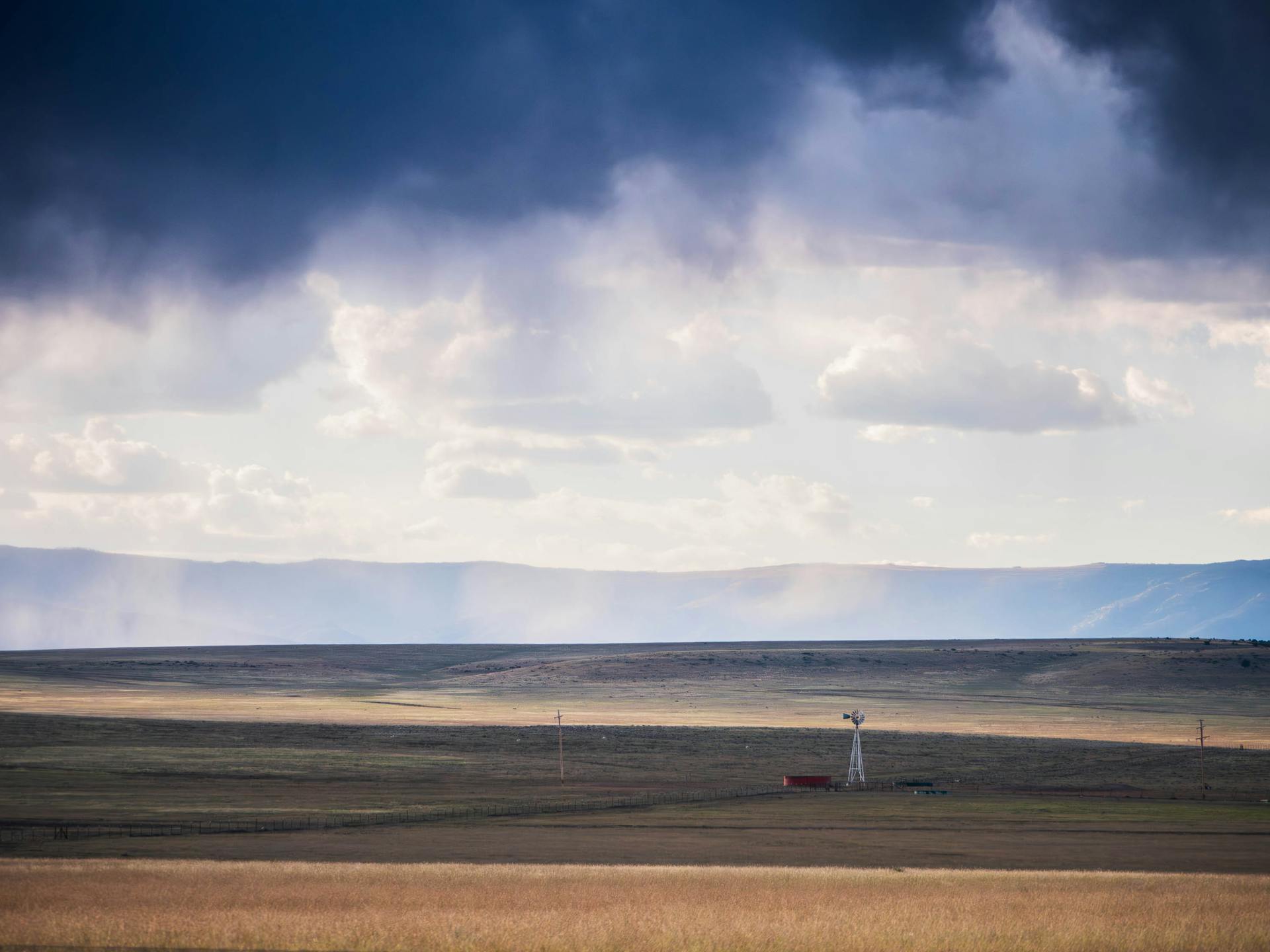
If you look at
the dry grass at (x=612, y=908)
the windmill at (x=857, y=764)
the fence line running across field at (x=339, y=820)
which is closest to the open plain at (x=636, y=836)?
the dry grass at (x=612, y=908)

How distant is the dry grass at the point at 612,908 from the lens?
1531 inches

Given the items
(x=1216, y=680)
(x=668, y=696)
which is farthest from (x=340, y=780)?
(x=1216, y=680)

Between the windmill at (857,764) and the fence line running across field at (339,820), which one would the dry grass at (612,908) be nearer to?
the fence line running across field at (339,820)

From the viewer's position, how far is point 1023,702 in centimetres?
18162

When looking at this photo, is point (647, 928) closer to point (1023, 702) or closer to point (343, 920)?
point (343, 920)

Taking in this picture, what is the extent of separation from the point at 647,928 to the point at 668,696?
156474mm

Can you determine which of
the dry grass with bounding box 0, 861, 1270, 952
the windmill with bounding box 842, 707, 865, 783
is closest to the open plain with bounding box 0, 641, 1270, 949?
the dry grass with bounding box 0, 861, 1270, 952

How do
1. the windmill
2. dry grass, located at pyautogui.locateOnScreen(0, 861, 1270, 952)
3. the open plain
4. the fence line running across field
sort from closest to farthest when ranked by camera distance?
1. dry grass, located at pyautogui.locateOnScreen(0, 861, 1270, 952)
2. the open plain
3. the fence line running across field
4. the windmill

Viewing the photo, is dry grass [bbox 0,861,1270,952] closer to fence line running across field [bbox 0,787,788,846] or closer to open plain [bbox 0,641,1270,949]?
open plain [bbox 0,641,1270,949]

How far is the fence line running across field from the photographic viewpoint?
67.9 metres

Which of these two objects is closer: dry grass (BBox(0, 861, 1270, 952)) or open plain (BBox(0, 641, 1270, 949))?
dry grass (BBox(0, 861, 1270, 952))

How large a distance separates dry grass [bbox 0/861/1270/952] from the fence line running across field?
38.5ft

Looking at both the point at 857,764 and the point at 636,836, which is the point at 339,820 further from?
the point at 857,764

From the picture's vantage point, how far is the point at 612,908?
151 ft
